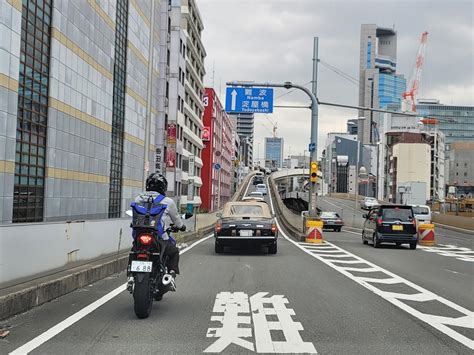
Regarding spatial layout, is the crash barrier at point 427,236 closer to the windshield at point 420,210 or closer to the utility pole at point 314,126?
the utility pole at point 314,126

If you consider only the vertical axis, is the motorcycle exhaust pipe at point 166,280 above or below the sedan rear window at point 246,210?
below

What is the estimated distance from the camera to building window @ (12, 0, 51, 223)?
16922mm

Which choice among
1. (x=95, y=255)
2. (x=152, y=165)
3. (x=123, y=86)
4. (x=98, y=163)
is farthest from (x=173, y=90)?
(x=95, y=255)

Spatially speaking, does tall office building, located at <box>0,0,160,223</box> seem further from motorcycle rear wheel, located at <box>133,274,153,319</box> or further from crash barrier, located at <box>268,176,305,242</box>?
motorcycle rear wheel, located at <box>133,274,153,319</box>

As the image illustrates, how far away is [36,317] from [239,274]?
5.30 metres

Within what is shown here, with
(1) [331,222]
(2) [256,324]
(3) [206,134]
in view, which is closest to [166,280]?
(2) [256,324]

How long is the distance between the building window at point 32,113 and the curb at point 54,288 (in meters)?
7.10

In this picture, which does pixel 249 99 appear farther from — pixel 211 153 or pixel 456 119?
pixel 456 119

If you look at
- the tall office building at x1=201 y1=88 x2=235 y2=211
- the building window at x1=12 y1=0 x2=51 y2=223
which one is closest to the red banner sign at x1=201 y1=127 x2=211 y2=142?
the tall office building at x1=201 y1=88 x2=235 y2=211

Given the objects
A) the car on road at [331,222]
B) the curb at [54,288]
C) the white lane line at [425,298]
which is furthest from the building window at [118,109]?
the white lane line at [425,298]

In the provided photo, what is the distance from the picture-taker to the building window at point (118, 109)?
90.4 ft

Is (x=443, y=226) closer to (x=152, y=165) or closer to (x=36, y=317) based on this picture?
(x=152, y=165)

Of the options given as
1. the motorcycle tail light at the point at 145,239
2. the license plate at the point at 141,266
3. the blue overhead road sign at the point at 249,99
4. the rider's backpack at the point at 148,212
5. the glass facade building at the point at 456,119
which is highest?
the glass facade building at the point at 456,119

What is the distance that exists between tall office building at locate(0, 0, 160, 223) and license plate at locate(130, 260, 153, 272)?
10387 mm
